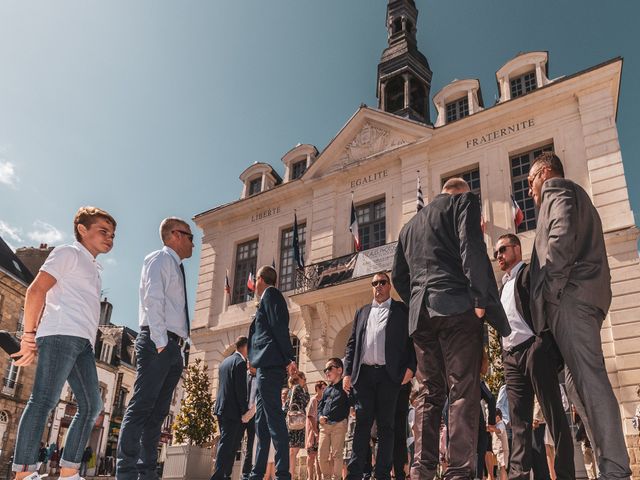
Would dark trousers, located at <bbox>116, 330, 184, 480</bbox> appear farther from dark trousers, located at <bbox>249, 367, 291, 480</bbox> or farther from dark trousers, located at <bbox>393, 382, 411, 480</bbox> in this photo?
dark trousers, located at <bbox>393, 382, 411, 480</bbox>

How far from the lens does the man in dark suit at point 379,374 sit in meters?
4.82

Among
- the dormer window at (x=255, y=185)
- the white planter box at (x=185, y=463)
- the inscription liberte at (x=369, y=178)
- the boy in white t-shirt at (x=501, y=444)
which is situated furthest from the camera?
the dormer window at (x=255, y=185)

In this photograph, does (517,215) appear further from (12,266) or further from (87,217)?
(12,266)

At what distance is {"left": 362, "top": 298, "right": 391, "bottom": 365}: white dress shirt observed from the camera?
515 cm

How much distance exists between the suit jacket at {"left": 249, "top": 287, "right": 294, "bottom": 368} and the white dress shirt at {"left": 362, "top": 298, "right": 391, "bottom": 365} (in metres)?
0.78

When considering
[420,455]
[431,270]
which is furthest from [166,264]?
[420,455]

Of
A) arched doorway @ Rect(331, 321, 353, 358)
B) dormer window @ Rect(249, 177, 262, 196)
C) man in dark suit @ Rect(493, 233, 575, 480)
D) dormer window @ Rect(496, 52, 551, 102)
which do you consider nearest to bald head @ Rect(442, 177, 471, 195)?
man in dark suit @ Rect(493, 233, 575, 480)

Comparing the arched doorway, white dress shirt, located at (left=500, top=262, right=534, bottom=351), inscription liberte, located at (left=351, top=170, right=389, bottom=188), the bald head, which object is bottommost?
white dress shirt, located at (left=500, top=262, right=534, bottom=351)

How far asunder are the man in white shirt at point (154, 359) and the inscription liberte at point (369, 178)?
1479 centimetres

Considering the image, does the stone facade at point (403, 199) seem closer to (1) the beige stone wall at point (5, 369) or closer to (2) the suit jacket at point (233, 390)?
(2) the suit jacket at point (233, 390)

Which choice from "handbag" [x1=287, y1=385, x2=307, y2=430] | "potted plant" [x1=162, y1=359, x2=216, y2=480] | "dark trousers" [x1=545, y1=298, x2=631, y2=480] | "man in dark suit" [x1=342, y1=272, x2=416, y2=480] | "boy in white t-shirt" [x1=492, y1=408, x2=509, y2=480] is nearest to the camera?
"dark trousers" [x1=545, y1=298, x2=631, y2=480]

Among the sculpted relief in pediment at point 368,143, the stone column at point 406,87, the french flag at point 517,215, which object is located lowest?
the french flag at point 517,215

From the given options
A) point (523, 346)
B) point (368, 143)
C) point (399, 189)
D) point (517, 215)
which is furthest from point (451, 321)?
point (368, 143)

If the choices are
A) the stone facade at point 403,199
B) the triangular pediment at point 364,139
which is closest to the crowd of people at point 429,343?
the stone facade at point 403,199
